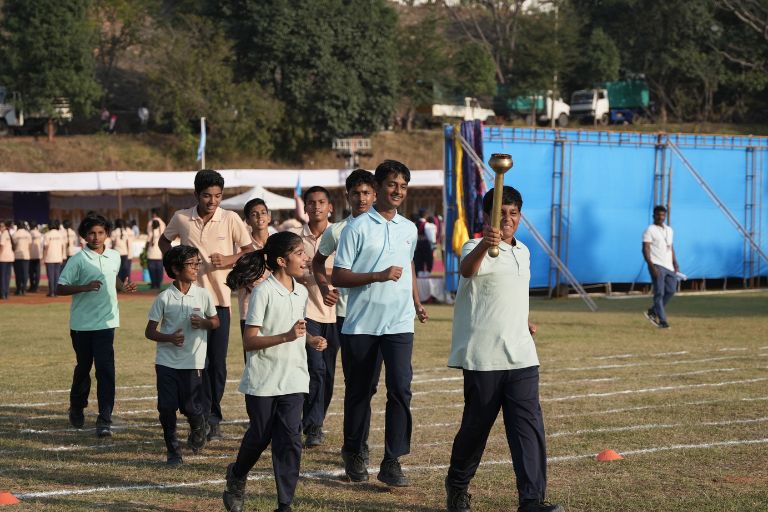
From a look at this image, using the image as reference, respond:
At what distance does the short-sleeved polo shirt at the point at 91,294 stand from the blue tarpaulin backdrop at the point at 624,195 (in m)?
14.2

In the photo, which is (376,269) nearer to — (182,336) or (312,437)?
(182,336)

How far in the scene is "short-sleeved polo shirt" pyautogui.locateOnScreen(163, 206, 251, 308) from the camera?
8953 millimetres

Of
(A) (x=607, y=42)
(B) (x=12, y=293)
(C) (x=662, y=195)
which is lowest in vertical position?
(B) (x=12, y=293)

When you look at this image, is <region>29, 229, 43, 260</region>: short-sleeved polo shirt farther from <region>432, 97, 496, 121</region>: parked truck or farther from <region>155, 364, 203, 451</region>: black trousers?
<region>432, 97, 496, 121</region>: parked truck

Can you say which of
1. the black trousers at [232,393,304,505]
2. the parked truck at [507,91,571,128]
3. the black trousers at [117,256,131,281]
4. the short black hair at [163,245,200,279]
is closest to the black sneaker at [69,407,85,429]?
the short black hair at [163,245,200,279]

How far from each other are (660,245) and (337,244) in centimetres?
1036

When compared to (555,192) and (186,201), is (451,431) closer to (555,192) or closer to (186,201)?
(555,192)

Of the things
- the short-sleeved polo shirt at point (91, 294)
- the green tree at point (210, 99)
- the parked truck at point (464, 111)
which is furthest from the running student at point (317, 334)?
the parked truck at point (464, 111)

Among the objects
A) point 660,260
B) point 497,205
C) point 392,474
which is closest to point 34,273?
point 660,260

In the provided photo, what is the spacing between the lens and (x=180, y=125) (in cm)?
5744

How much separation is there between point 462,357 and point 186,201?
138 feet

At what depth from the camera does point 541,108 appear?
70188mm

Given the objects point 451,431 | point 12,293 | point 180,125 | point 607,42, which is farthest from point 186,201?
point 451,431

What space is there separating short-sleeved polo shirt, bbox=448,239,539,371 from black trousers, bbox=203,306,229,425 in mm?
2856
